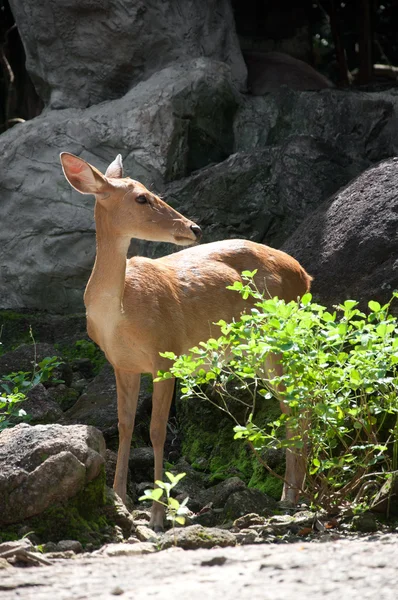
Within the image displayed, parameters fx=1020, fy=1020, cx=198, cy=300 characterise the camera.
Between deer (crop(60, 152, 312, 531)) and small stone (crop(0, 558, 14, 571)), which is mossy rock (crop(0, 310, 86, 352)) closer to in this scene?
deer (crop(60, 152, 312, 531))

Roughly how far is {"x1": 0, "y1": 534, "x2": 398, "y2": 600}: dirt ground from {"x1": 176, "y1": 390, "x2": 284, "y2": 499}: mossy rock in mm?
2857

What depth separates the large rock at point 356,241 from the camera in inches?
316

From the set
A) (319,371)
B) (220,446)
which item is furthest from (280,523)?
(220,446)

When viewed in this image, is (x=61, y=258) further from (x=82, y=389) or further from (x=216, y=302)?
(x=216, y=302)

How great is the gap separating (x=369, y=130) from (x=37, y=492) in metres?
7.04

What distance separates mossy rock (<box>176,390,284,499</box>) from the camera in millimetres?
7672

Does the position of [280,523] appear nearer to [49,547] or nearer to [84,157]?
[49,547]

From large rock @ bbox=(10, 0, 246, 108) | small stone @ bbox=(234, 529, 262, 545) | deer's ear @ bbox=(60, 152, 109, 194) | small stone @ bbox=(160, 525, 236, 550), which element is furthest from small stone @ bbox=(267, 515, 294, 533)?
large rock @ bbox=(10, 0, 246, 108)

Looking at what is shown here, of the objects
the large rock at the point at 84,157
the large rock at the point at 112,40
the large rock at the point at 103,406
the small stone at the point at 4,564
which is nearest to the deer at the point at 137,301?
the large rock at the point at 103,406

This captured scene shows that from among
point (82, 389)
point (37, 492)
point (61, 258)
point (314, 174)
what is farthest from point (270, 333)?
point (61, 258)

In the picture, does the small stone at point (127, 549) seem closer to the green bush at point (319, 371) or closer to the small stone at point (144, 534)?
the small stone at point (144, 534)

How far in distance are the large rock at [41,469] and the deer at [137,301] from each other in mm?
1003

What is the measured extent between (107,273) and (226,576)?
3.29m

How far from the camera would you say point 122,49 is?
1202 cm
